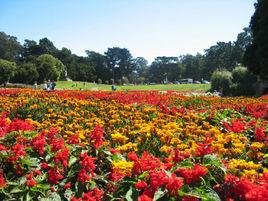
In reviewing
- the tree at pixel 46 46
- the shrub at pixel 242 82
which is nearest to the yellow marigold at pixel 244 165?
the shrub at pixel 242 82

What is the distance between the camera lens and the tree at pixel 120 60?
12669 centimetres

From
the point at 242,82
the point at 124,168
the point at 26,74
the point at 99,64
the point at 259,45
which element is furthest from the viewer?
the point at 99,64

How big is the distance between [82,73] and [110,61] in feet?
93.2

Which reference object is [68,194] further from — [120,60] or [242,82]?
[120,60]

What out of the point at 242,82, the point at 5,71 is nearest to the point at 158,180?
the point at 242,82

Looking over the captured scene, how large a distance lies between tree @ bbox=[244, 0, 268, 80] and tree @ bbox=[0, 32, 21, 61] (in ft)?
316

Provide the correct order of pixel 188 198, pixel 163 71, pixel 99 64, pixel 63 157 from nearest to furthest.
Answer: pixel 188 198, pixel 63 157, pixel 99 64, pixel 163 71

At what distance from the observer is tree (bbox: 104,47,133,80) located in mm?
126688

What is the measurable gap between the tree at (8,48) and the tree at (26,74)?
5228 cm

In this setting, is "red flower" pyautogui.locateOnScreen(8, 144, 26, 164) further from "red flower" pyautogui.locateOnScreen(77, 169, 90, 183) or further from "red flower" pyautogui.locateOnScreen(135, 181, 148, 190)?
"red flower" pyautogui.locateOnScreen(135, 181, 148, 190)

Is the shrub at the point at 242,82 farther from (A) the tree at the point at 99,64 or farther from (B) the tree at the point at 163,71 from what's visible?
(B) the tree at the point at 163,71

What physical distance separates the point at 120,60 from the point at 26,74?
63.4 metres

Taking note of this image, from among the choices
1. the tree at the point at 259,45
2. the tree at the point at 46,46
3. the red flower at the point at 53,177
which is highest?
the tree at the point at 46,46

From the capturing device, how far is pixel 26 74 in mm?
67438
